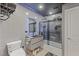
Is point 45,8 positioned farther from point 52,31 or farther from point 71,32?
point 71,32

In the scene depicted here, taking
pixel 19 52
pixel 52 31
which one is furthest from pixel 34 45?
pixel 52 31

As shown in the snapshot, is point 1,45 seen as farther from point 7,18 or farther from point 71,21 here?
point 71,21

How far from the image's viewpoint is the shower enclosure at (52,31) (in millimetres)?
1303

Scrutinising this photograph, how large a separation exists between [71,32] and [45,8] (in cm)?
51

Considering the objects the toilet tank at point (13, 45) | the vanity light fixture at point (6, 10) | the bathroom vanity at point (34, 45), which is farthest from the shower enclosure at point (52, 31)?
the vanity light fixture at point (6, 10)

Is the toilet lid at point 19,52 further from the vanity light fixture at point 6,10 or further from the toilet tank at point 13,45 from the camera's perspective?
the vanity light fixture at point 6,10

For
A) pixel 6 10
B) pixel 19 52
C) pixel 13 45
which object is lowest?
pixel 19 52

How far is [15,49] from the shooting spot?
4.26 feet

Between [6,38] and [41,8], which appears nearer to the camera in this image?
[6,38]

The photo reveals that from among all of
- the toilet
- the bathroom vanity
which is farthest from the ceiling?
the toilet

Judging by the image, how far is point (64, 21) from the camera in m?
1.28

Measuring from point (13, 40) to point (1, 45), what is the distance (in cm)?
17

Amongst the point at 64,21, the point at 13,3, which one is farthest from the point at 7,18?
the point at 64,21

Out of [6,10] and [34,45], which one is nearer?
[6,10]
